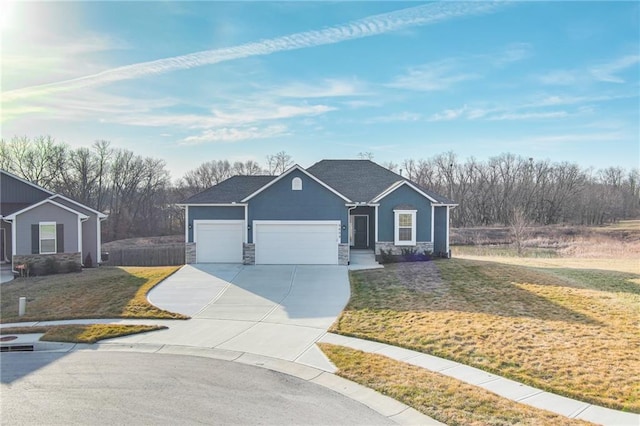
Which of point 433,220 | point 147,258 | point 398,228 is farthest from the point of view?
point 147,258

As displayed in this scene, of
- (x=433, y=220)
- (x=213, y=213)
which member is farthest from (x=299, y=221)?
(x=433, y=220)

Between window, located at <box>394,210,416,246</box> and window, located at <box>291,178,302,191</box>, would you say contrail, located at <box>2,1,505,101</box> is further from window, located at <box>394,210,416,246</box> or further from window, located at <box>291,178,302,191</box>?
window, located at <box>394,210,416,246</box>

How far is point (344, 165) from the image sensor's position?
84.5 feet

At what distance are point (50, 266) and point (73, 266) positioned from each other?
3.11 feet

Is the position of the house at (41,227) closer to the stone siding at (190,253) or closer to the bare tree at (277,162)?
the stone siding at (190,253)

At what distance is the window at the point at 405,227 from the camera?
20.9m

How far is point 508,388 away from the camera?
7.19 meters

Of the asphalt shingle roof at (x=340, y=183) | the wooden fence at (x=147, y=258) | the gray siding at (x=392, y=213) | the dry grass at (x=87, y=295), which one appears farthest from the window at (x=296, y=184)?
the wooden fence at (x=147, y=258)

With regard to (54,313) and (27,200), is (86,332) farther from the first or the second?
(27,200)

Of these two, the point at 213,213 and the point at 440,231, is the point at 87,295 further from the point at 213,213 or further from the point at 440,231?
the point at 440,231

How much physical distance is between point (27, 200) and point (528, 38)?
25.1 meters

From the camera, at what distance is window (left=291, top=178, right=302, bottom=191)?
19828mm

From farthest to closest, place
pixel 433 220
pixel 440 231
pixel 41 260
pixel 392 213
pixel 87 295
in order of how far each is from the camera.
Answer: pixel 440 231 < pixel 433 220 < pixel 392 213 < pixel 41 260 < pixel 87 295

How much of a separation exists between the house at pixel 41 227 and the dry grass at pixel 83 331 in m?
10.00
